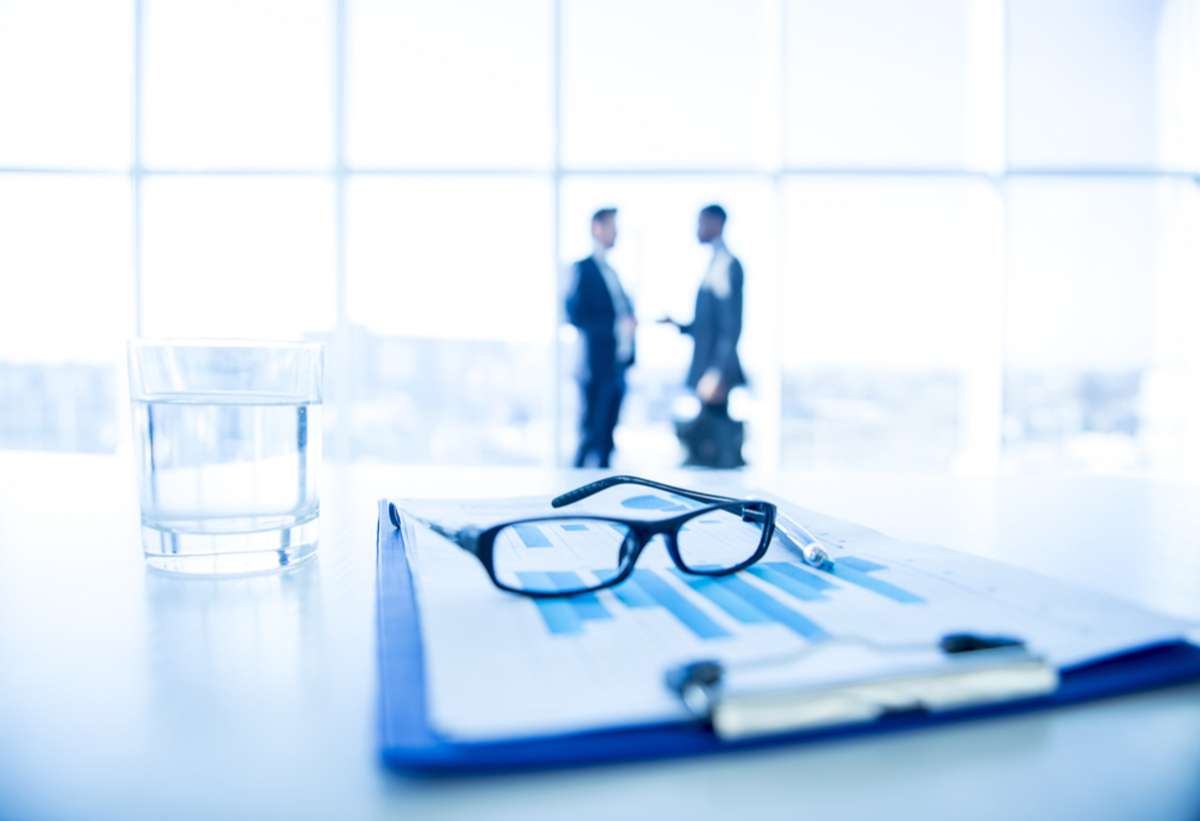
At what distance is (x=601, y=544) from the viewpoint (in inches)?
22.1

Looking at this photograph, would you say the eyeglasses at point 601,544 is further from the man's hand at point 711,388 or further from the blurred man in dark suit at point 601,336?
the blurred man in dark suit at point 601,336

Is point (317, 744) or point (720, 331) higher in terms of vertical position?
point (720, 331)

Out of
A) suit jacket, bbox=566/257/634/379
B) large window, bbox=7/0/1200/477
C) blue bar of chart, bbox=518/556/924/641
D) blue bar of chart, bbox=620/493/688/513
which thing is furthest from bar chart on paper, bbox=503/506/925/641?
large window, bbox=7/0/1200/477

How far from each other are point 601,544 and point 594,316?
303 cm

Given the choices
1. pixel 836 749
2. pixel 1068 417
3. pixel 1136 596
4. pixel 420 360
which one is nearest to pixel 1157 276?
pixel 1068 417

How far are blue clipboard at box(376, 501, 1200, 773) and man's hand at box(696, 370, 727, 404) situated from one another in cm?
311

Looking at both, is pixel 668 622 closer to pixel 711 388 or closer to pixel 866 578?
pixel 866 578

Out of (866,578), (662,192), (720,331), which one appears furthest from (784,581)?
(662,192)

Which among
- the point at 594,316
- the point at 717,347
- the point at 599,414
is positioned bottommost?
the point at 599,414

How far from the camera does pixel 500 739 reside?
9.9 inches

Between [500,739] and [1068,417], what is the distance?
16.2 ft

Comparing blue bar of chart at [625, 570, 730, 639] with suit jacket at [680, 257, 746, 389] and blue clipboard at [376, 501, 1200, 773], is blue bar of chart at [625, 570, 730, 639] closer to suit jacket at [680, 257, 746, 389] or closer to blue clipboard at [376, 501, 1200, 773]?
blue clipboard at [376, 501, 1200, 773]

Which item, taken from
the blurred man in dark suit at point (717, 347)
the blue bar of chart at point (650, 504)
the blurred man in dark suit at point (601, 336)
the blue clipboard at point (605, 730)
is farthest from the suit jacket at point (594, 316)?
the blue clipboard at point (605, 730)

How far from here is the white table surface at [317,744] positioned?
0.77ft
